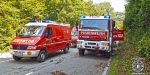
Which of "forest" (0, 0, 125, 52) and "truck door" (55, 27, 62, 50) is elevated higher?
"forest" (0, 0, 125, 52)

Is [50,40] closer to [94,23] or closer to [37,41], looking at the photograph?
[37,41]

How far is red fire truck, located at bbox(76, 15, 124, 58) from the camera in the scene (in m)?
13.0

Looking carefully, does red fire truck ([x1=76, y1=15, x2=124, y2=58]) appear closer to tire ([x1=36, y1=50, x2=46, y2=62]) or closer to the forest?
tire ([x1=36, y1=50, x2=46, y2=62])

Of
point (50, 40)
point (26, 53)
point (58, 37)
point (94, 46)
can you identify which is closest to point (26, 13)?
point (58, 37)

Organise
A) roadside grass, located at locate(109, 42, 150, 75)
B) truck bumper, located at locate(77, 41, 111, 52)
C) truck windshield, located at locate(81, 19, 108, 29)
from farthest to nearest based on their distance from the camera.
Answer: truck windshield, located at locate(81, 19, 108, 29)
truck bumper, located at locate(77, 41, 111, 52)
roadside grass, located at locate(109, 42, 150, 75)

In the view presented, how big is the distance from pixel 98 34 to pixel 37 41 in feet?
13.4

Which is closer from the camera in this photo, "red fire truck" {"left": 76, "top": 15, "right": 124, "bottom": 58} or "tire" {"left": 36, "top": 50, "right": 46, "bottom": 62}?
"tire" {"left": 36, "top": 50, "right": 46, "bottom": 62}

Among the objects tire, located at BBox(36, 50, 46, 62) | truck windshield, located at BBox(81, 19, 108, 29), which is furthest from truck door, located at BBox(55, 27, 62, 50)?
tire, located at BBox(36, 50, 46, 62)

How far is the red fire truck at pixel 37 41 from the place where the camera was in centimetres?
1092

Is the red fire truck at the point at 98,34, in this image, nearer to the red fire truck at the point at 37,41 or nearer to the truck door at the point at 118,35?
the truck door at the point at 118,35

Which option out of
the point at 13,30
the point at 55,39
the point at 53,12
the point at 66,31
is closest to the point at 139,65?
the point at 55,39

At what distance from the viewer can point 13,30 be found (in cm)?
1953

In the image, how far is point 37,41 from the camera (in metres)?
11.1

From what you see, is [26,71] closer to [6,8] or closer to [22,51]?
[22,51]
